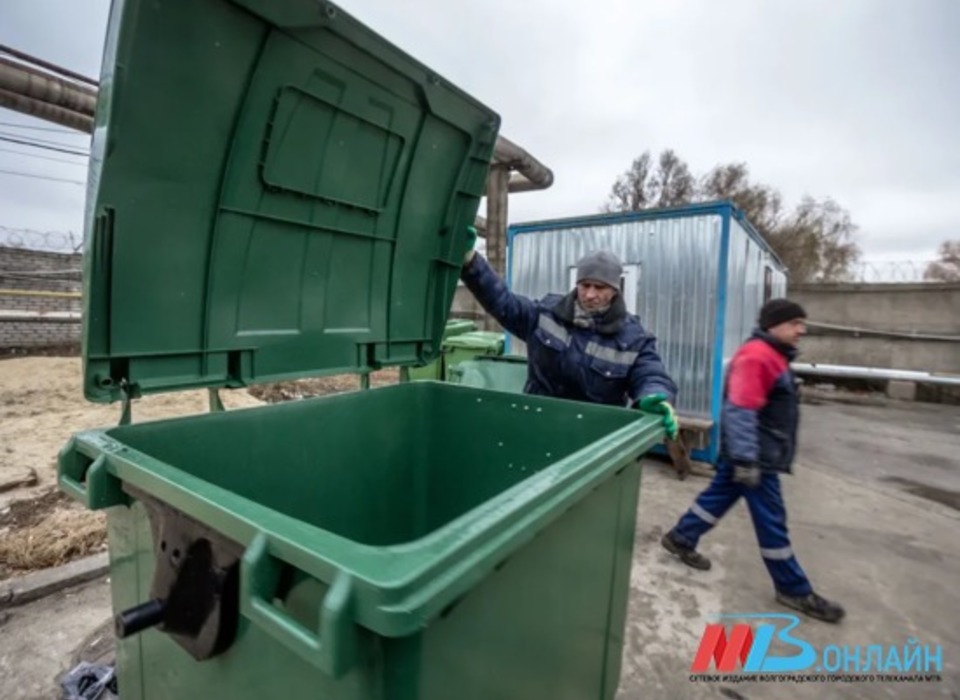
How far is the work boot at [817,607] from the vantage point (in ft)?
7.80

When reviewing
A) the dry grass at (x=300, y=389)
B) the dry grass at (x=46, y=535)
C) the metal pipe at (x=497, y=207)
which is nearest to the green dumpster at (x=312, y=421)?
the dry grass at (x=46, y=535)

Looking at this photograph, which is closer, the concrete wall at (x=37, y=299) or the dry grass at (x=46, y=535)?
the dry grass at (x=46, y=535)

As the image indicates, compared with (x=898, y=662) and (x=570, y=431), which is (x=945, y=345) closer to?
(x=898, y=662)

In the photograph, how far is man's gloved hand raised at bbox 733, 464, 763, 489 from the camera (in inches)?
93.7

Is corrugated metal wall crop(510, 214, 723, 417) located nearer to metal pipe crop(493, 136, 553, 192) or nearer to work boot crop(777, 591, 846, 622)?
work boot crop(777, 591, 846, 622)

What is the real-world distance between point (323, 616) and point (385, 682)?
156 mm

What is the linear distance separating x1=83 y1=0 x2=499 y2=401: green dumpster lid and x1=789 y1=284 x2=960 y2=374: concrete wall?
37.4 feet

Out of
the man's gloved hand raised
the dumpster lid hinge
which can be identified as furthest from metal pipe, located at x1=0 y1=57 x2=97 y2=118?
the man's gloved hand raised

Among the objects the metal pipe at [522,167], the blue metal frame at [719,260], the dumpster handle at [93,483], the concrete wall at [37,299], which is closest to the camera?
the dumpster handle at [93,483]

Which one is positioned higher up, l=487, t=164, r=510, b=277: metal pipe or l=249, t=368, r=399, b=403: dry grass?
l=487, t=164, r=510, b=277: metal pipe

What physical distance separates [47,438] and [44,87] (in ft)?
10.8

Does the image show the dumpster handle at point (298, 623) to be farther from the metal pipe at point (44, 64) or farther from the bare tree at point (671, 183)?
the bare tree at point (671, 183)

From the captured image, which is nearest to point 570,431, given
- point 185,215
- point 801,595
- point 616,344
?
point 616,344

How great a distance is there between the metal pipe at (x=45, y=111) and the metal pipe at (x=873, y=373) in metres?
10.7
